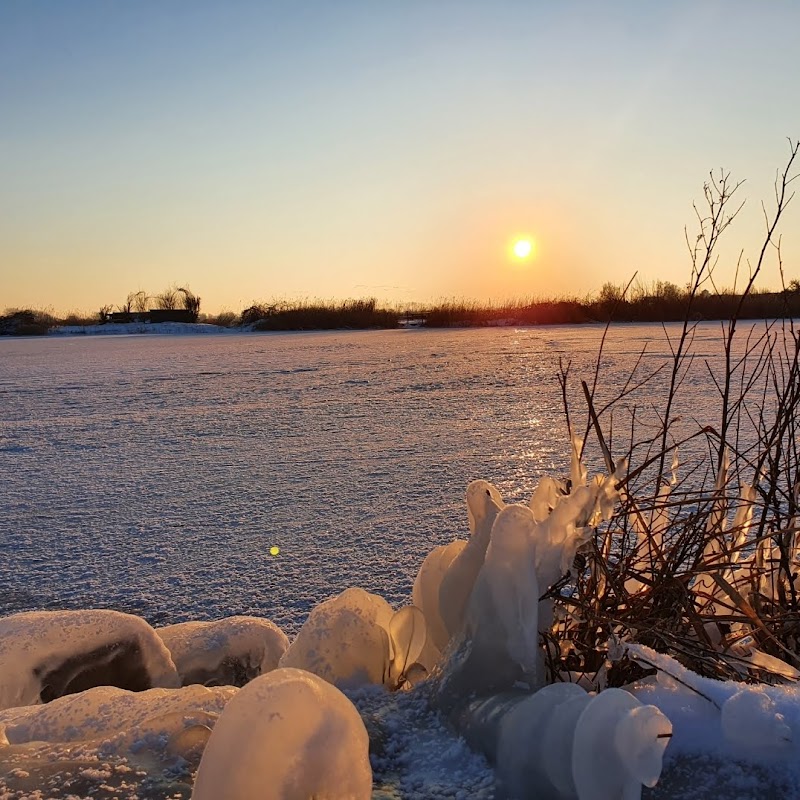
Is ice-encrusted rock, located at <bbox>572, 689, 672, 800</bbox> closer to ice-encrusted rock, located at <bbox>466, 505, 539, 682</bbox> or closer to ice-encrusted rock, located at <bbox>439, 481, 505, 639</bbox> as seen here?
ice-encrusted rock, located at <bbox>466, 505, 539, 682</bbox>

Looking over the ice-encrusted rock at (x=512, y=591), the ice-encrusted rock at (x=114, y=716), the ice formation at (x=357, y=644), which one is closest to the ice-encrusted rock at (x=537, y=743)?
the ice-encrusted rock at (x=512, y=591)

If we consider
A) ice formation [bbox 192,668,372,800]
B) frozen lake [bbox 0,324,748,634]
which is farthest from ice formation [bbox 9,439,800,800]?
frozen lake [bbox 0,324,748,634]

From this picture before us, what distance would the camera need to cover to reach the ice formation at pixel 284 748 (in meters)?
0.83

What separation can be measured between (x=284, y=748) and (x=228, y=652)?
922 mm

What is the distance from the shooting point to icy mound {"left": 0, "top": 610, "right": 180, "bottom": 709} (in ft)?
5.15

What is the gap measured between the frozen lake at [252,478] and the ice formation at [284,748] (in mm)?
1097

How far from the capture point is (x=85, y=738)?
121 centimetres

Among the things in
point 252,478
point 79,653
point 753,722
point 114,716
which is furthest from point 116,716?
point 252,478

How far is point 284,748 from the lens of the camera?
847 mm

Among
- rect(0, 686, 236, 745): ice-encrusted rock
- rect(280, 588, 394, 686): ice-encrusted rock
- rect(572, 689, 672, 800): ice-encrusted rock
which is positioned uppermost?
rect(572, 689, 672, 800): ice-encrusted rock

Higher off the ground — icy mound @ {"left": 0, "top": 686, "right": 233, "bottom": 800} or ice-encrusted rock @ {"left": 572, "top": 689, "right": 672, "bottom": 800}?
ice-encrusted rock @ {"left": 572, "top": 689, "right": 672, "bottom": 800}

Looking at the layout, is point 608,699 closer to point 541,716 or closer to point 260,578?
point 541,716

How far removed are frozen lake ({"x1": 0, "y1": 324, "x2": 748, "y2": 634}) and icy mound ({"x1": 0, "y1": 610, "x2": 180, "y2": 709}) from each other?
443 millimetres

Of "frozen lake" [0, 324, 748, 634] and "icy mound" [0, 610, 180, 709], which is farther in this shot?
"frozen lake" [0, 324, 748, 634]
